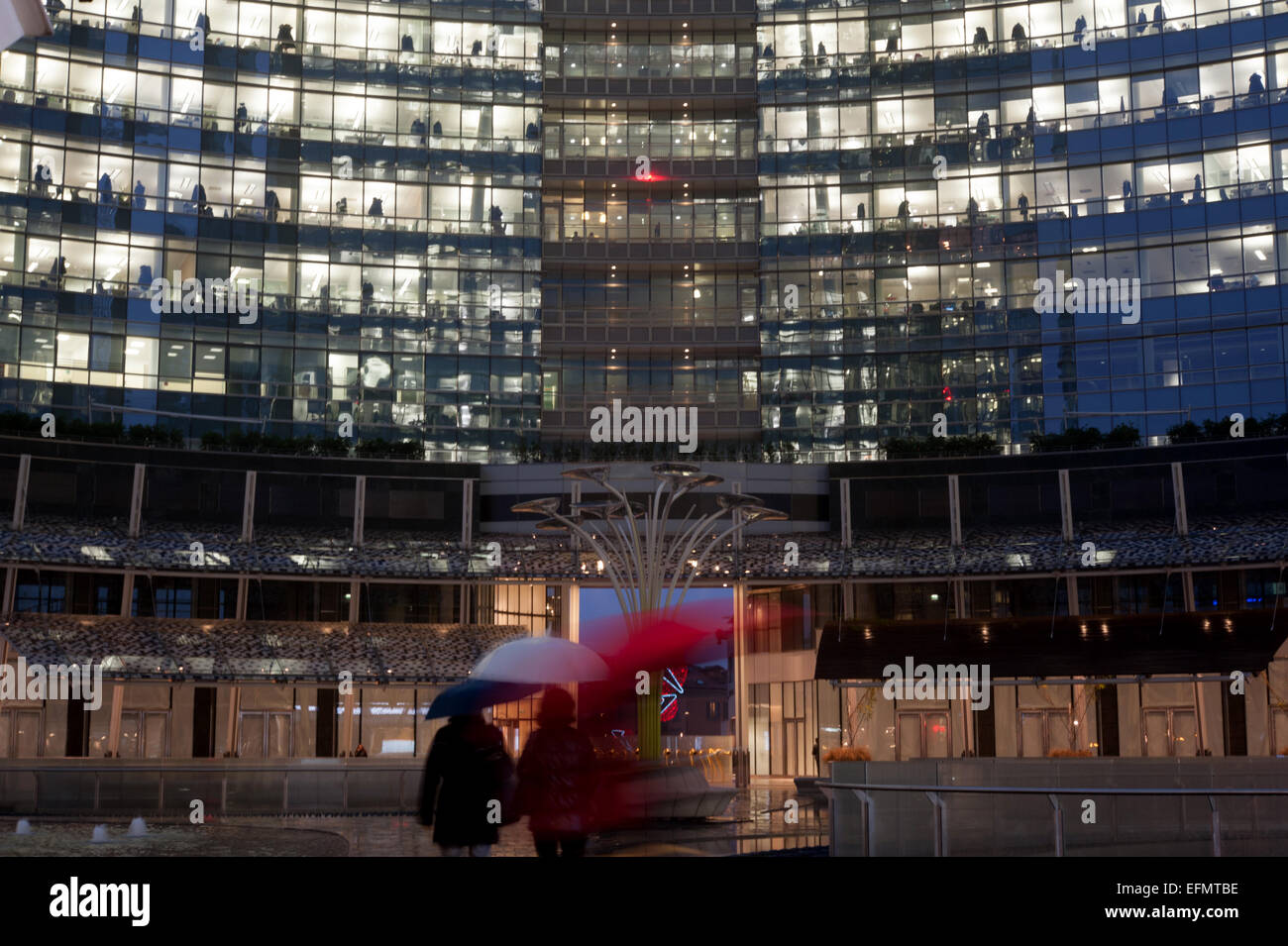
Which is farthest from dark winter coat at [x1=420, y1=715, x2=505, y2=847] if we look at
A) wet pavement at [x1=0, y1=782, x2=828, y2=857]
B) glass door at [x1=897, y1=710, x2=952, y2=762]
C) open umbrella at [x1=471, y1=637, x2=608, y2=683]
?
glass door at [x1=897, y1=710, x2=952, y2=762]

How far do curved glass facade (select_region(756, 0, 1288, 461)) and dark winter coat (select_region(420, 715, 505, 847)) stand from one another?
5519 centimetres

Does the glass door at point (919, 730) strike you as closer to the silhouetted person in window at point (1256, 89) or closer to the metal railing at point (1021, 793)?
the silhouetted person in window at point (1256, 89)

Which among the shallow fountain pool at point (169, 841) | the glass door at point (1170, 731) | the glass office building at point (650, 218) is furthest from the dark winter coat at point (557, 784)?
the glass office building at point (650, 218)

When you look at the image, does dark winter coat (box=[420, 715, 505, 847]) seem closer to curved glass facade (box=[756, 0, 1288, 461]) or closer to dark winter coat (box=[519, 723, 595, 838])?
dark winter coat (box=[519, 723, 595, 838])

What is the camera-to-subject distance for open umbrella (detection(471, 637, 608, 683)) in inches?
659

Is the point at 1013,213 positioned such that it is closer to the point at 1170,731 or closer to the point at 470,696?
the point at 1170,731

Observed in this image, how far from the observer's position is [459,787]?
11.8 meters

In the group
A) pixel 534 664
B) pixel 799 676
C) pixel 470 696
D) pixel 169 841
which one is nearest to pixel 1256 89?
pixel 799 676

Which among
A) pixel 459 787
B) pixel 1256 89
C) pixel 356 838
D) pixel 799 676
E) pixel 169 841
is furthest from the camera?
pixel 1256 89

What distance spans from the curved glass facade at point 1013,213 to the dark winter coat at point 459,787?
181ft

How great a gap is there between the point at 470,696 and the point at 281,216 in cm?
5659

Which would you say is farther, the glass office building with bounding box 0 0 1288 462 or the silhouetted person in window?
the glass office building with bounding box 0 0 1288 462

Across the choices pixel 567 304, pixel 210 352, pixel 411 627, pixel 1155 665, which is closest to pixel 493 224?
pixel 567 304
